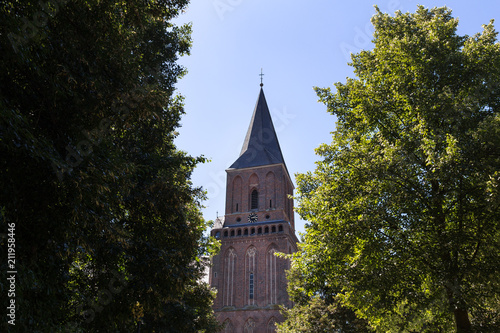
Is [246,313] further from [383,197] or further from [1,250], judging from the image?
[1,250]

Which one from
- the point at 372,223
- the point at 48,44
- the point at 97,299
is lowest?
the point at 97,299

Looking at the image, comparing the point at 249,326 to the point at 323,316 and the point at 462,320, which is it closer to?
the point at 323,316

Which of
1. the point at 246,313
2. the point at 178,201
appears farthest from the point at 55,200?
the point at 246,313

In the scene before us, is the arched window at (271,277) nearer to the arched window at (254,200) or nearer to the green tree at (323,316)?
the arched window at (254,200)

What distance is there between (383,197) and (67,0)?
25.1 feet

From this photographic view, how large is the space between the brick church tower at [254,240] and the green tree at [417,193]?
29070mm

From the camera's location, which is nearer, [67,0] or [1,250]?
[1,250]

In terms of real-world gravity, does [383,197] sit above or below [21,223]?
above

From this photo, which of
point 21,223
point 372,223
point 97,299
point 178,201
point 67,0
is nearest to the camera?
point 21,223

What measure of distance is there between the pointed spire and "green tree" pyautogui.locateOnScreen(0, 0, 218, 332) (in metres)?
36.7

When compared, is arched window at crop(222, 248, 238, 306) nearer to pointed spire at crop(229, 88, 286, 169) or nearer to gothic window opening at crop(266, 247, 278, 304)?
gothic window opening at crop(266, 247, 278, 304)

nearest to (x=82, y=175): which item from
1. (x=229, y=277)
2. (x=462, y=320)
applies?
(x=462, y=320)

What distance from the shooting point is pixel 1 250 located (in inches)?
217

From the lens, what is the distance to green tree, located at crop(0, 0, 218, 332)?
5.98 metres
